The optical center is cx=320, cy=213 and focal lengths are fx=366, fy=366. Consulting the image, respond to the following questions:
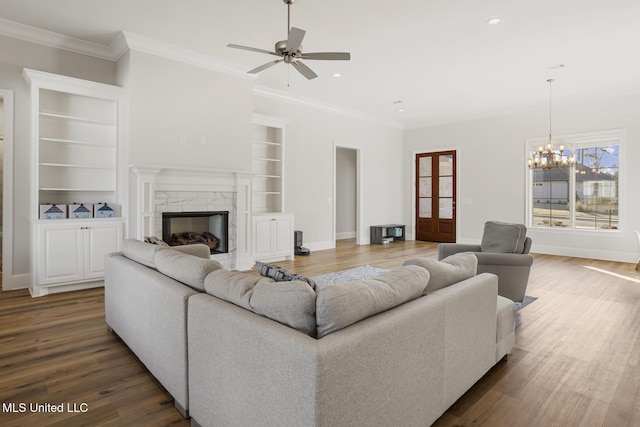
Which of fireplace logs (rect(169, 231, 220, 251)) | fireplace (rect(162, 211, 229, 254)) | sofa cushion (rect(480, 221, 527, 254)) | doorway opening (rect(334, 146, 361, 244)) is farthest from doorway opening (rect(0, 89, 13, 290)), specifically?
doorway opening (rect(334, 146, 361, 244))

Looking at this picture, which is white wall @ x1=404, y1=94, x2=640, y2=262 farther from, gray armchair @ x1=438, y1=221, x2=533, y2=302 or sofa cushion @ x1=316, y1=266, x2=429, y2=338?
Result: sofa cushion @ x1=316, y1=266, x2=429, y2=338

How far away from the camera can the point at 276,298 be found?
58.4 inches

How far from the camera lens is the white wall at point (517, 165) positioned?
6523 mm

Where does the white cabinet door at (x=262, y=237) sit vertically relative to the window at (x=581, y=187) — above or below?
below

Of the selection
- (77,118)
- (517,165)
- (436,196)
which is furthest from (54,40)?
(517,165)

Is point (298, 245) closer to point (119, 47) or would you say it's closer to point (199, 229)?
point (199, 229)

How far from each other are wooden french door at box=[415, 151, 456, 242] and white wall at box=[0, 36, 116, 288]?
7728 millimetres

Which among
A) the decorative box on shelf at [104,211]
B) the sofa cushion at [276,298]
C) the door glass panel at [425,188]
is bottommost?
the sofa cushion at [276,298]

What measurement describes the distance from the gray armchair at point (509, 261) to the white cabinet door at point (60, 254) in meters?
4.59

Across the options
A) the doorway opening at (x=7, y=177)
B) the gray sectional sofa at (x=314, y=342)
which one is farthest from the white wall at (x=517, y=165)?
the doorway opening at (x=7, y=177)

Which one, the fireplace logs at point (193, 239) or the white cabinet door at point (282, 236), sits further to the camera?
the white cabinet door at point (282, 236)

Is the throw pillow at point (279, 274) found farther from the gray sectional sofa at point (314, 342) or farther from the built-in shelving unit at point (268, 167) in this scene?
the built-in shelving unit at point (268, 167)

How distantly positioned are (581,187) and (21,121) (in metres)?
9.18

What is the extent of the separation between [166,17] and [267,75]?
2.04m
